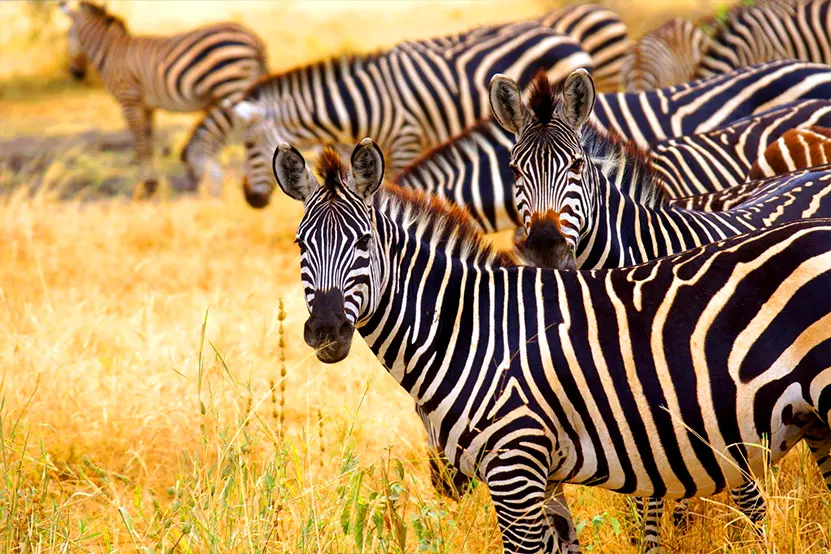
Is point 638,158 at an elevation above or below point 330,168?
above

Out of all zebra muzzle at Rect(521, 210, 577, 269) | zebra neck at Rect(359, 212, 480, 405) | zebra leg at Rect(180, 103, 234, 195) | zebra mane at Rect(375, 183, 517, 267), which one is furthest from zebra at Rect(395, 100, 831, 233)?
zebra leg at Rect(180, 103, 234, 195)

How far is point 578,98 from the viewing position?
486cm

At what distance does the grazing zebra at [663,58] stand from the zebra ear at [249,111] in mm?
4852

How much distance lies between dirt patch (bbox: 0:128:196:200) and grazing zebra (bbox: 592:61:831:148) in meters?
6.40

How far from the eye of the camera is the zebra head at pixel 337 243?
3.64 meters

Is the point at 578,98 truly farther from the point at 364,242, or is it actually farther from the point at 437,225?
the point at 364,242

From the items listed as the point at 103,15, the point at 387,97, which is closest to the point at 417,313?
the point at 387,97

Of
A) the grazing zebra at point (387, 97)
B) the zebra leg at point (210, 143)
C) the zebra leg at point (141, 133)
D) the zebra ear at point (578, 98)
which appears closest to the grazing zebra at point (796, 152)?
the zebra ear at point (578, 98)

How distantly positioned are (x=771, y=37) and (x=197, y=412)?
8229mm

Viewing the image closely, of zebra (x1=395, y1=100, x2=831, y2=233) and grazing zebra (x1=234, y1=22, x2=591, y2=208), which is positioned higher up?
grazing zebra (x1=234, y1=22, x2=591, y2=208)

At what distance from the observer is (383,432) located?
5.80 meters

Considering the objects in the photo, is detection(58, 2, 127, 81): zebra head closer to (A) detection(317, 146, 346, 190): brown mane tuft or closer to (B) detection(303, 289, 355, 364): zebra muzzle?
(A) detection(317, 146, 346, 190): brown mane tuft

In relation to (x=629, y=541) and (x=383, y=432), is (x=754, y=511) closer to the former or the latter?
(x=629, y=541)

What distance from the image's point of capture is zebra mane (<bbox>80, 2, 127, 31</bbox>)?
51.2 feet
